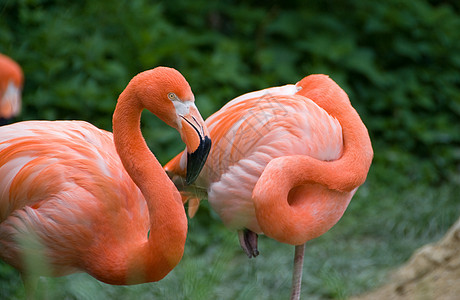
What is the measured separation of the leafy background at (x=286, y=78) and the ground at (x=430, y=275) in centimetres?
33

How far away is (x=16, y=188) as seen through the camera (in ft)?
8.73

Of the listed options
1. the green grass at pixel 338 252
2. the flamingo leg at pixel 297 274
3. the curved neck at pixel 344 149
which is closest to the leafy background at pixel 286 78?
the green grass at pixel 338 252

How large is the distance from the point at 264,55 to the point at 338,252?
219 centimetres

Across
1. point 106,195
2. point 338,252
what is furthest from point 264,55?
point 106,195

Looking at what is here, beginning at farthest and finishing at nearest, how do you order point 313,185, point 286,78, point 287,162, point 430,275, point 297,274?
point 286,78 → point 430,275 → point 297,274 → point 313,185 → point 287,162

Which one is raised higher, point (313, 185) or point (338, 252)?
point (313, 185)

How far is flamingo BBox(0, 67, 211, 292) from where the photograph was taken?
7.91ft

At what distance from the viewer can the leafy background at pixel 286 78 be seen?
13.8 feet

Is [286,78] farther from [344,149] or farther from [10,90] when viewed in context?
[344,149]

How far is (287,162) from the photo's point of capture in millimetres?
2605

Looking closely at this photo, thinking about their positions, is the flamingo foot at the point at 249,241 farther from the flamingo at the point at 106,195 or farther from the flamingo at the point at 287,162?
the flamingo at the point at 106,195

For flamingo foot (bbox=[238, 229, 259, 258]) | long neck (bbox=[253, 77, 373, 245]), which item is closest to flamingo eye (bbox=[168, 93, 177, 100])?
long neck (bbox=[253, 77, 373, 245])

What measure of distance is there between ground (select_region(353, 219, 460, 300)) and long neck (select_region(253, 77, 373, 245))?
816 mm

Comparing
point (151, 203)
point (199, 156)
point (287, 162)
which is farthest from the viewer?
point (287, 162)
